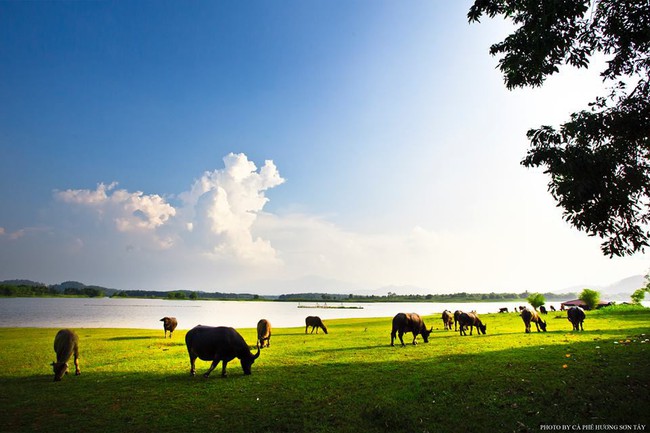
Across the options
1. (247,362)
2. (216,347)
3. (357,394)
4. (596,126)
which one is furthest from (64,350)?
(596,126)

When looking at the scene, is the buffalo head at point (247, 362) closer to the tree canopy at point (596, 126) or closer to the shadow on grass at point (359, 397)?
the shadow on grass at point (359, 397)

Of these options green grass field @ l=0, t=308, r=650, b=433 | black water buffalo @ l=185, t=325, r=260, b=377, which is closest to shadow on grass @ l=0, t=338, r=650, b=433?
green grass field @ l=0, t=308, r=650, b=433

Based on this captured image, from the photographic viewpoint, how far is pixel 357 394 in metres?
11.3

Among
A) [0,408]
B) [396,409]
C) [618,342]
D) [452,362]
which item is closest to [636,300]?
[618,342]

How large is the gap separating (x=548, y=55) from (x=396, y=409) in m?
13.3

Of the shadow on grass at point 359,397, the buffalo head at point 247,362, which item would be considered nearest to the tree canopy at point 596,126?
the shadow on grass at point 359,397

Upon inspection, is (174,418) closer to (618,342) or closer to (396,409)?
(396,409)

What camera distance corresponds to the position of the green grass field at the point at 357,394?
30.0 ft

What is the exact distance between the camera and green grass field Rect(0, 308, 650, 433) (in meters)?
9.16

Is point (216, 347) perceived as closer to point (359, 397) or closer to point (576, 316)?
point (359, 397)

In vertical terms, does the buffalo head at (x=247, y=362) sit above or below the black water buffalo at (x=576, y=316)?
below

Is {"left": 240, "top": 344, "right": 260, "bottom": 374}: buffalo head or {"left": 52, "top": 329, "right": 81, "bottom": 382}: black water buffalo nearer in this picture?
{"left": 52, "top": 329, "right": 81, "bottom": 382}: black water buffalo

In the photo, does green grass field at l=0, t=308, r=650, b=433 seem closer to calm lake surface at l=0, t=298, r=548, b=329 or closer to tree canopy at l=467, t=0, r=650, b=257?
tree canopy at l=467, t=0, r=650, b=257

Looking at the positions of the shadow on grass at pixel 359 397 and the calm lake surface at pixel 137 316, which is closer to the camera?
the shadow on grass at pixel 359 397
